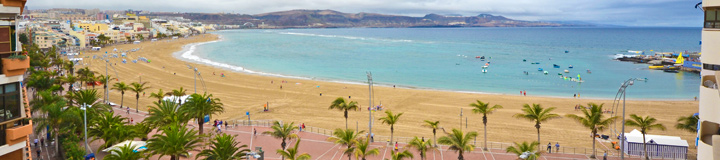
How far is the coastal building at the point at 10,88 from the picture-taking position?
996 centimetres

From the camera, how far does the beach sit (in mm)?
31391

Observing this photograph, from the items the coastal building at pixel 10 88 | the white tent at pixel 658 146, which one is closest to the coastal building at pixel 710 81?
the coastal building at pixel 10 88

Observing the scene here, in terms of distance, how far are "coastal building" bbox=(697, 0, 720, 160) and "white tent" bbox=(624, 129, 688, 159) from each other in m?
17.9

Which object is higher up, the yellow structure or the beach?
the yellow structure

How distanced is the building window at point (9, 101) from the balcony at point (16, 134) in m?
0.26

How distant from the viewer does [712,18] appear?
26.9 feet

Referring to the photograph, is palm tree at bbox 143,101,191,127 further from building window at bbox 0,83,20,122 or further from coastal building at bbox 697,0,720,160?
coastal building at bbox 697,0,720,160

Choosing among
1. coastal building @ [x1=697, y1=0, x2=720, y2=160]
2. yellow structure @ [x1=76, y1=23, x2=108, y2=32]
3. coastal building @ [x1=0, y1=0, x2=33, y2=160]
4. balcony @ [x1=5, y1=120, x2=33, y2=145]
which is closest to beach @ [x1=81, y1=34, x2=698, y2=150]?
coastal building @ [x1=697, y1=0, x2=720, y2=160]

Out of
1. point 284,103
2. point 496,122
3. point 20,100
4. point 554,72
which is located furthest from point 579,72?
point 20,100

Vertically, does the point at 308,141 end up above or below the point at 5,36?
below

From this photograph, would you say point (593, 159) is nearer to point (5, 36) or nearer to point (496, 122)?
point (496, 122)

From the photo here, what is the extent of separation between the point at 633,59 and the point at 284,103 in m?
78.3

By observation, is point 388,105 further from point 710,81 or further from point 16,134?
point 710,81

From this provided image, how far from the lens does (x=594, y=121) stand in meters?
23.4
